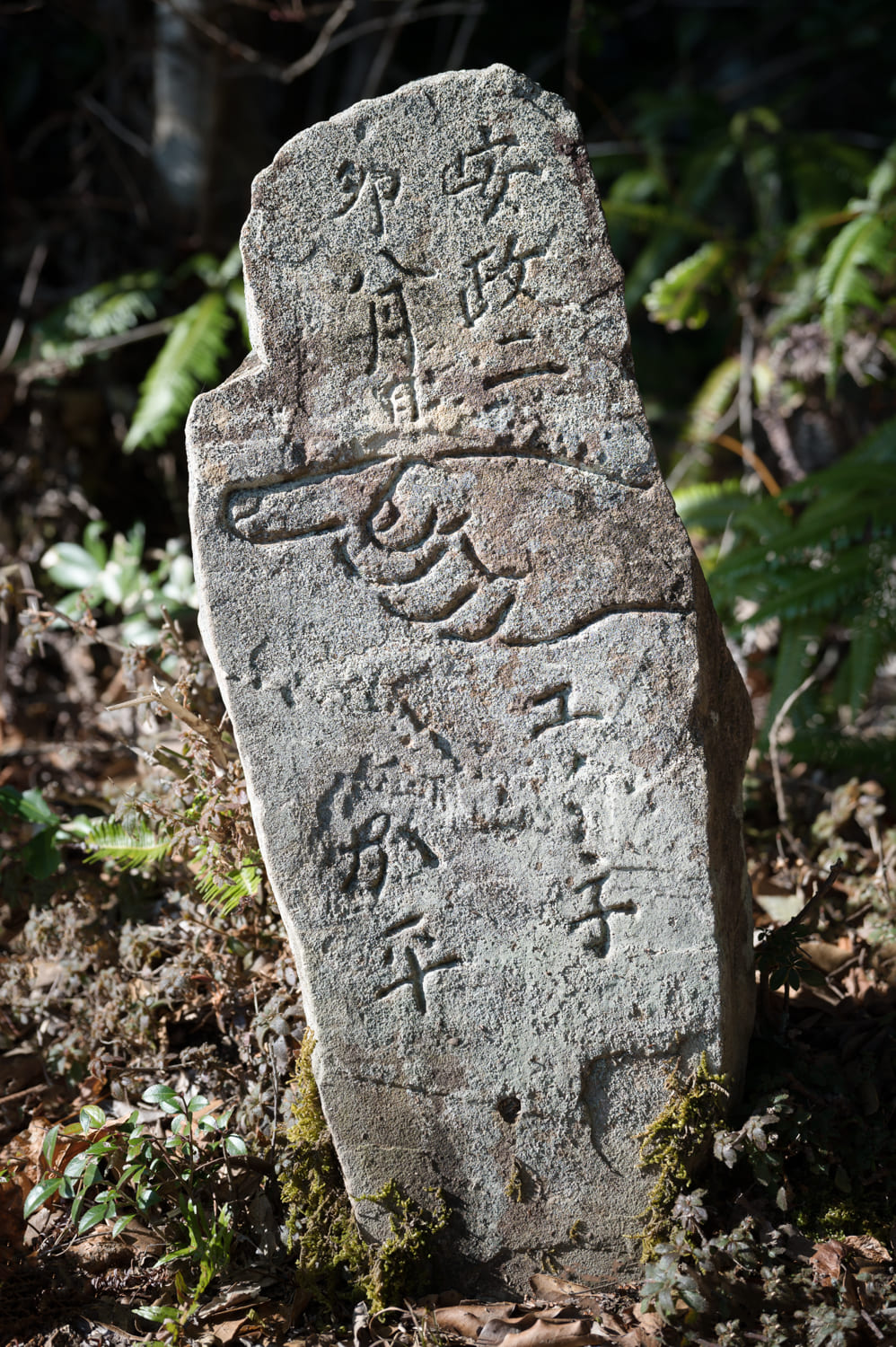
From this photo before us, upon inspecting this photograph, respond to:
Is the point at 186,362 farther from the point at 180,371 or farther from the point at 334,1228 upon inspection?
the point at 334,1228

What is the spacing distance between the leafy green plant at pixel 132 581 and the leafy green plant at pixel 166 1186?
4.78 ft

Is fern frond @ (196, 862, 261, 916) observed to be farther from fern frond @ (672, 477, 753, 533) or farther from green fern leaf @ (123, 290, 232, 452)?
fern frond @ (672, 477, 753, 533)

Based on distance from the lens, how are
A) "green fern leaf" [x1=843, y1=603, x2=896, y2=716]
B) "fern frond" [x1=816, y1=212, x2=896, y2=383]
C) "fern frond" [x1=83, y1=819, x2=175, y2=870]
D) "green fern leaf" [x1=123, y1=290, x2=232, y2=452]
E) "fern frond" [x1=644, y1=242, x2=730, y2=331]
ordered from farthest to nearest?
1. "fern frond" [x1=644, y1=242, x2=730, y2=331]
2. "green fern leaf" [x1=123, y1=290, x2=232, y2=452]
3. "fern frond" [x1=816, y1=212, x2=896, y2=383]
4. "green fern leaf" [x1=843, y1=603, x2=896, y2=716]
5. "fern frond" [x1=83, y1=819, x2=175, y2=870]

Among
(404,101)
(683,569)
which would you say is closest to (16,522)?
(404,101)

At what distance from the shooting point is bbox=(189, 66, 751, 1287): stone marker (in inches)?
74.5

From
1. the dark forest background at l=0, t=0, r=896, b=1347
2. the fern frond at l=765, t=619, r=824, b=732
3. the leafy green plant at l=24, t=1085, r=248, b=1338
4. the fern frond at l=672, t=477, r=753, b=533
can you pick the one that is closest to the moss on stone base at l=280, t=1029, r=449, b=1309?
the dark forest background at l=0, t=0, r=896, b=1347

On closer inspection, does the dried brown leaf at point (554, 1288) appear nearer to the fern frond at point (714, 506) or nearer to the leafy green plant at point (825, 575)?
the leafy green plant at point (825, 575)

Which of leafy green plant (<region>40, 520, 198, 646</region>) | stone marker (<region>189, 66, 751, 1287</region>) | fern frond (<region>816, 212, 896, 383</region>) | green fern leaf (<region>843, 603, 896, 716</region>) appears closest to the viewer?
stone marker (<region>189, 66, 751, 1287</region>)

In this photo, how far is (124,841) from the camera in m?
2.64

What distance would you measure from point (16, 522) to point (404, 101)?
340 centimetres

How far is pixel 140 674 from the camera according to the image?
305 centimetres

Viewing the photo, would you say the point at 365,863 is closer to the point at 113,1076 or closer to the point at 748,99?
the point at 113,1076

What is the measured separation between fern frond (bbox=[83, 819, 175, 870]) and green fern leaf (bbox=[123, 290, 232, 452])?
6.65 ft

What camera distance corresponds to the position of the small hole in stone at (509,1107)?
78.9 inches
